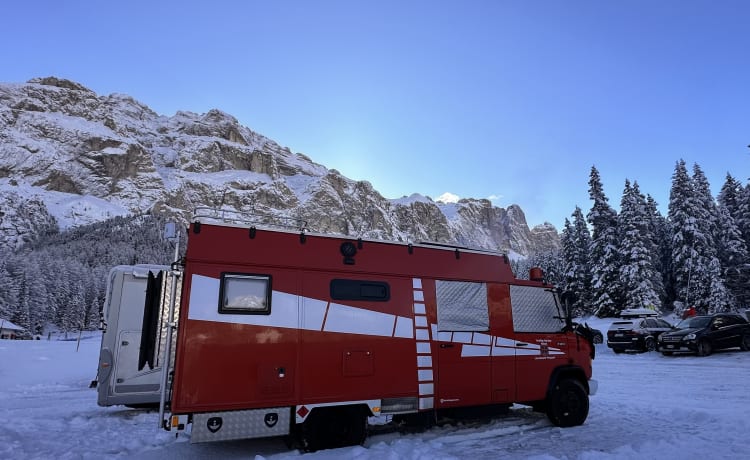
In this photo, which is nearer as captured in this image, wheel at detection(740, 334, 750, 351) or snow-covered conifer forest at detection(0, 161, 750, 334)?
wheel at detection(740, 334, 750, 351)

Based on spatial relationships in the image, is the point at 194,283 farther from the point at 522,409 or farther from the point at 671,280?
the point at 671,280

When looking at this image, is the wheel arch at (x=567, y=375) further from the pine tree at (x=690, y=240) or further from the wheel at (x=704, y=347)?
the pine tree at (x=690, y=240)

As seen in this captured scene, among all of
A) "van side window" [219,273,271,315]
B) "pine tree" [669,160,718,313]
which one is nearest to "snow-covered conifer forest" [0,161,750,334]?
"pine tree" [669,160,718,313]

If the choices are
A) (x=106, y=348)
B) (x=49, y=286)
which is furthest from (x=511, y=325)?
(x=49, y=286)

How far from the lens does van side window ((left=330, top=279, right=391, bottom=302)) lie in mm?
6434

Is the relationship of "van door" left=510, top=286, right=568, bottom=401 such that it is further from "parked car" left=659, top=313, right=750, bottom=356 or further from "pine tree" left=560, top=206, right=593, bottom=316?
"pine tree" left=560, top=206, right=593, bottom=316

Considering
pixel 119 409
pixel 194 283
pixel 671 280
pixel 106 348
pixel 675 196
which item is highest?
pixel 675 196

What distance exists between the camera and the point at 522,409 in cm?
943

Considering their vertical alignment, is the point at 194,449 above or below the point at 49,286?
below

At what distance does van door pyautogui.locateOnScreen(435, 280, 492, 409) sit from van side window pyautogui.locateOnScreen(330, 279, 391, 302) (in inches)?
37.5

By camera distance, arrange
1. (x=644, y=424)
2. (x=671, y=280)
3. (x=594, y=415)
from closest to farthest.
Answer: (x=644, y=424) → (x=594, y=415) → (x=671, y=280)

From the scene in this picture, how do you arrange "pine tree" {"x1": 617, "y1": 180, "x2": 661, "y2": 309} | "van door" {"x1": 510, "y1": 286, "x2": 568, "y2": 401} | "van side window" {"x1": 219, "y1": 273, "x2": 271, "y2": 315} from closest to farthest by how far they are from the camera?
1. "van side window" {"x1": 219, "y1": 273, "x2": 271, "y2": 315}
2. "van door" {"x1": 510, "y1": 286, "x2": 568, "y2": 401}
3. "pine tree" {"x1": 617, "y1": 180, "x2": 661, "y2": 309}

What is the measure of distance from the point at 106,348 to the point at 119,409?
202cm

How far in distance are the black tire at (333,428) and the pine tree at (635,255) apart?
33.2 m
